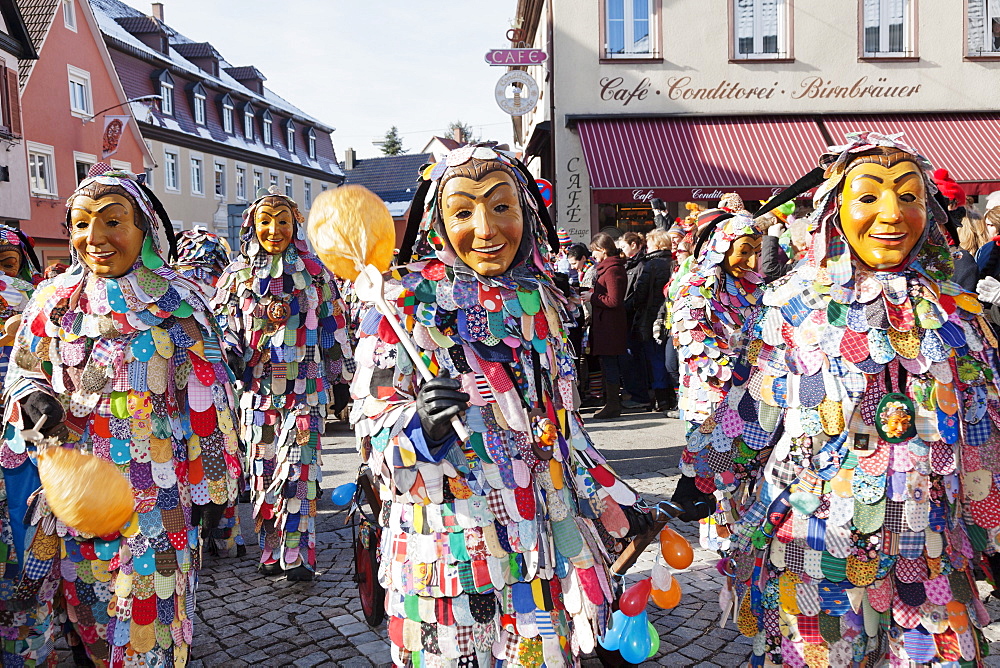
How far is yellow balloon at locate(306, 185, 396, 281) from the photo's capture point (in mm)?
2445

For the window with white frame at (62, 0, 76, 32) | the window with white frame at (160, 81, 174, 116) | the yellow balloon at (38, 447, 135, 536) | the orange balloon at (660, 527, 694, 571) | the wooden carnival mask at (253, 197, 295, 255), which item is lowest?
the orange balloon at (660, 527, 694, 571)

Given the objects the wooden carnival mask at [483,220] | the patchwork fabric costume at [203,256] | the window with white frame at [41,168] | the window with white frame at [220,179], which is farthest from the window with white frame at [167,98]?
the wooden carnival mask at [483,220]

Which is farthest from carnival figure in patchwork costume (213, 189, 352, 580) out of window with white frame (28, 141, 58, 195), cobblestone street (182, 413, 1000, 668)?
window with white frame (28, 141, 58, 195)

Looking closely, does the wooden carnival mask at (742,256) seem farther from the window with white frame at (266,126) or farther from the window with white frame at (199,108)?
the window with white frame at (266,126)

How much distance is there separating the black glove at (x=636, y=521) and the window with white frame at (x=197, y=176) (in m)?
30.2

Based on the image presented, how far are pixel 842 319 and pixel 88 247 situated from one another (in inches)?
109

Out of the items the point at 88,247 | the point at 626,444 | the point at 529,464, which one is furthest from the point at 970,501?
the point at 626,444

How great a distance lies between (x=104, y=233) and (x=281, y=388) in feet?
5.81

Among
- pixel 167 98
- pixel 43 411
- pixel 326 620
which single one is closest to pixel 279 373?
pixel 326 620

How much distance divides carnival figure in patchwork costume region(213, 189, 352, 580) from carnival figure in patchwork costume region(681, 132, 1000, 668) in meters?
2.88

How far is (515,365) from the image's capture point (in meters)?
2.49

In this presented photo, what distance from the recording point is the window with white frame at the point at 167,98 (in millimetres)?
28531

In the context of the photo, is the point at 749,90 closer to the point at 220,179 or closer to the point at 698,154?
the point at 698,154

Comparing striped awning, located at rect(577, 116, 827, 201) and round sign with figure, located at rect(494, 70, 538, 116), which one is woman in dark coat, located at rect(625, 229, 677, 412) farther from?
round sign with figure, located at rect(494, 70, 538, 116)
